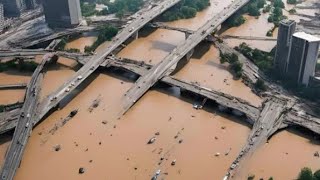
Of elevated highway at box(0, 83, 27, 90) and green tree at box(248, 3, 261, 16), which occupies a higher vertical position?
green tree at box(248, 3, 261, 16)

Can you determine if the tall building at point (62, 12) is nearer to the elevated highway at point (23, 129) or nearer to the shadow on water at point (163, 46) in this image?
the shadow on water at point (163, 46)

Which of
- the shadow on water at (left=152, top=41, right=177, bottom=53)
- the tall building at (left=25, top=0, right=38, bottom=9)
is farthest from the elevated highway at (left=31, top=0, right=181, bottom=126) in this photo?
the tall building at (left=25, top=0, right=38, bottom=9)

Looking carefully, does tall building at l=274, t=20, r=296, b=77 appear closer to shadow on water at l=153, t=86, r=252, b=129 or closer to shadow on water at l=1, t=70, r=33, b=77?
shadow on water at l=153, t=86, r=252, b=129

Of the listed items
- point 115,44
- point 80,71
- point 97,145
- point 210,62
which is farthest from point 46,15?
point 97,145

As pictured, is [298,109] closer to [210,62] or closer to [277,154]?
[277,154]

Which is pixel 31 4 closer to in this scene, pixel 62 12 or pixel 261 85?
pixel 62 12

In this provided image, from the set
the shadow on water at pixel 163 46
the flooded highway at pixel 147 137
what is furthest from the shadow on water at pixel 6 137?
the shadow on water at pixel 163 46
